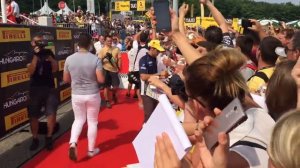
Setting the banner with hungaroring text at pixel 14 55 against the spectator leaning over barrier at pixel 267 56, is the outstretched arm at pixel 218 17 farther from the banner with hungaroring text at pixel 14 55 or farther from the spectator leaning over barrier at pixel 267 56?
the banner with hungaroring text at pixel 14 55

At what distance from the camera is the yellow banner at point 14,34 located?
5.99 m

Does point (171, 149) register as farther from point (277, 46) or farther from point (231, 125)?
point (277, 46)

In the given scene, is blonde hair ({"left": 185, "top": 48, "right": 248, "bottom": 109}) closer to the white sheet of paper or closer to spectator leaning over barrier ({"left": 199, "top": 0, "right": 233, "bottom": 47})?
the white sheet of paper

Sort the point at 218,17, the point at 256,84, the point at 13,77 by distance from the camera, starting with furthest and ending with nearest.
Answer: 1. the point at 13,77
2. the point at 218,17
3. the point at 256,84

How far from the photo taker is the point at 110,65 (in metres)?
9.45

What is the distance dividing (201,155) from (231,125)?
0.28 m

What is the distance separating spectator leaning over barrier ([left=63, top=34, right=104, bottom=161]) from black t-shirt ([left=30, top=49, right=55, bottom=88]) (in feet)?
1.83

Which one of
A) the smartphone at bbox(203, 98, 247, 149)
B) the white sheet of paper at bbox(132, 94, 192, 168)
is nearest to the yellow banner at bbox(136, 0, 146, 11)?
the white sheet of paper at bbox(132, 94, 192, 168)

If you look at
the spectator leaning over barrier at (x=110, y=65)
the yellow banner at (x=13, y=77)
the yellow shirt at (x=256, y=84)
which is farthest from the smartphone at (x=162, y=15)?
the spectator leaning over barrier at (x=110, y=65)

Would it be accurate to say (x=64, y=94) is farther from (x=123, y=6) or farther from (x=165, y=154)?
(x=123, y=6)

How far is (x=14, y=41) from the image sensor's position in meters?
6.36

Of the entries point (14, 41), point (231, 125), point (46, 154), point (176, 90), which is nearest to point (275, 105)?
point (176, 90)

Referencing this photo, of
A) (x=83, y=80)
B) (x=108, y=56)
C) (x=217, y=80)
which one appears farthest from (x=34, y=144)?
(x=217, y=80)

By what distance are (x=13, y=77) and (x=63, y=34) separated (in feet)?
9.97
